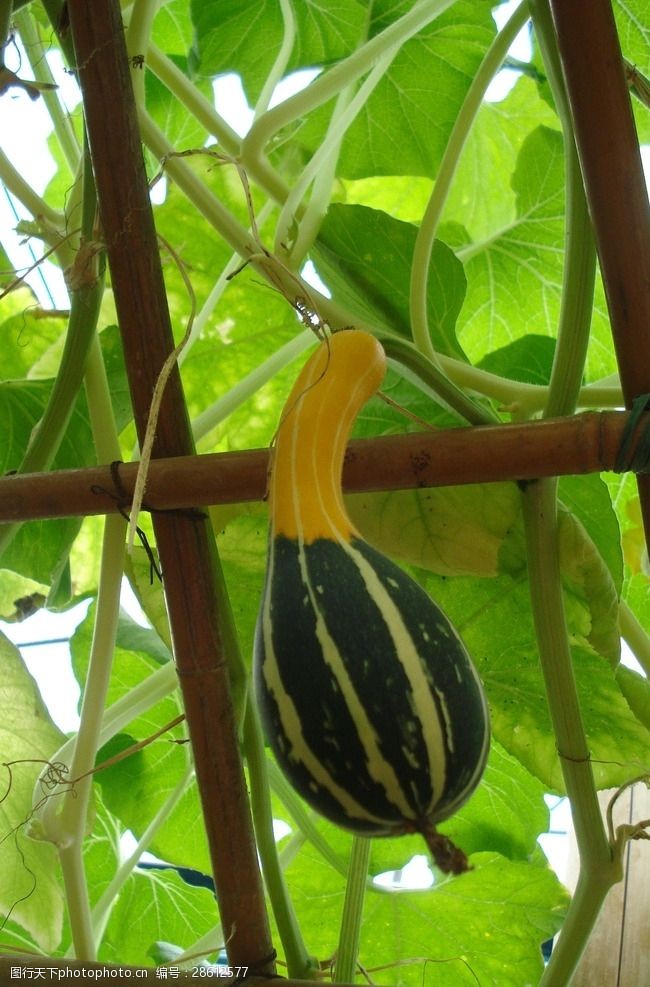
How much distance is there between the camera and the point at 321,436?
44cm

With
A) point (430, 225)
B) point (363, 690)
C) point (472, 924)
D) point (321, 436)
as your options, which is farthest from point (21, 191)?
point (472, 924)

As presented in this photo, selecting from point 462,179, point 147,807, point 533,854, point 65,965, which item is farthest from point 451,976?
point 462,179

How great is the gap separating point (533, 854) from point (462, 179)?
2.41ft

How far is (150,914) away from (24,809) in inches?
Answer: 15.3

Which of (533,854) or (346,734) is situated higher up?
(346,734)

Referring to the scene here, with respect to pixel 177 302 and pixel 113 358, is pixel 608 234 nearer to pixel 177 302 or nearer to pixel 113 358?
pixel 113 358

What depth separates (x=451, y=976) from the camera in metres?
0.85

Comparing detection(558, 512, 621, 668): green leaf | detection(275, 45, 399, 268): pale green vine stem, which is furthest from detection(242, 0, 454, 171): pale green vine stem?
detection(558, 512, 621, 668): green leaf

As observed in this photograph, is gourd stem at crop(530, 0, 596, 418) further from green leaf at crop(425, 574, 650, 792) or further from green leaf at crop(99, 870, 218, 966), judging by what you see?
green leaf at crop(99, 870, 218, 966)

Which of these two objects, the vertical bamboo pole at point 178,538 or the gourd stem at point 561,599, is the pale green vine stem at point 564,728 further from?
the vertical bamboo pole at point 178,538

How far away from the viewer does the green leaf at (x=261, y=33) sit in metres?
0.90

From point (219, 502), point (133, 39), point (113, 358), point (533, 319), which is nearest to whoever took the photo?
point (219, 502)

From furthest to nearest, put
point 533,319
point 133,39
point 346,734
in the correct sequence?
point 533,319 < point 133,39 < point 346,734

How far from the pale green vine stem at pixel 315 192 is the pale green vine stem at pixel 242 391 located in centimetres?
9
